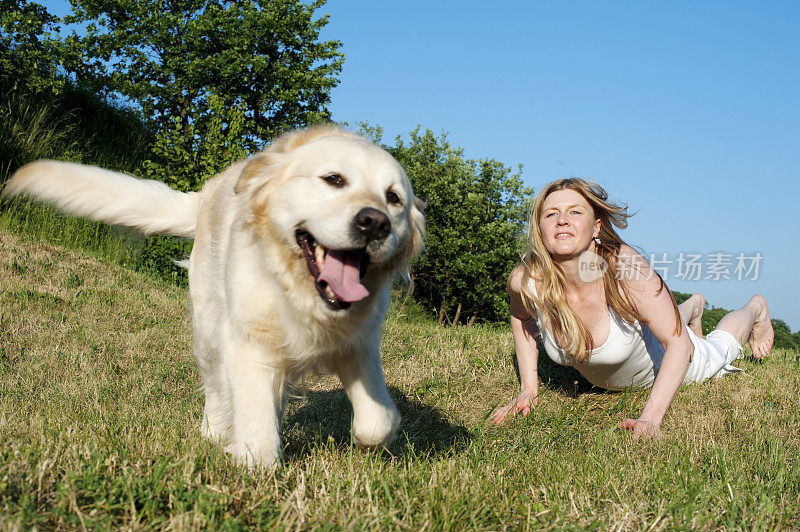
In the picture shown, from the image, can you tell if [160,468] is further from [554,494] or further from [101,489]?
[554,494]

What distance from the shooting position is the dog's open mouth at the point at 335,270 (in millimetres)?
2648

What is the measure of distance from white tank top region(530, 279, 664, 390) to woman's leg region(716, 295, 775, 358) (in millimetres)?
1697

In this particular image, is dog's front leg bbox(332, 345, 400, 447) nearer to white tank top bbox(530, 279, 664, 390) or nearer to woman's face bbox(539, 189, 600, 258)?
woman's face bbox(539, 189, 600, 258)

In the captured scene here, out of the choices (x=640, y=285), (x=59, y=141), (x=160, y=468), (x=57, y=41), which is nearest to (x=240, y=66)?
(x=57, y=41)

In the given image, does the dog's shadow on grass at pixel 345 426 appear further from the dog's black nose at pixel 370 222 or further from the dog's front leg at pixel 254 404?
→ the dog's black nose at pixel 370 222

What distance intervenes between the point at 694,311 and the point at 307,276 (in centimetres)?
457

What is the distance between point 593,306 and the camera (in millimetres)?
4727

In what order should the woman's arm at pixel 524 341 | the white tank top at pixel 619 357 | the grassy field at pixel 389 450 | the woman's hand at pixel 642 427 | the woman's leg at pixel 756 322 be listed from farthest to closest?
the woman's leg at pixel 756 322, the woman's arm at pixel 524 341, the white tank top at pixel 619 357, the woman's hand at pixel 642 427, the grassy field at pixel 389 450

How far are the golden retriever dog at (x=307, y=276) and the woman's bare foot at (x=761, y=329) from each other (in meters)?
4.92

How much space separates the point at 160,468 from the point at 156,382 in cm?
293

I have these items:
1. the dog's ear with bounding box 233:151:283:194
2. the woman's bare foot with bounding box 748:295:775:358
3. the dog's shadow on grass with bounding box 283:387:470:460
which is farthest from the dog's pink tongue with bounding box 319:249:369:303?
the woman's bare foot with bounding box 748:295:775:358

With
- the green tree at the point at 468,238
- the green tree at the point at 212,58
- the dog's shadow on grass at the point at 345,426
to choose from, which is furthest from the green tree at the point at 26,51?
the dog's shadow on grass at the point at 345,426

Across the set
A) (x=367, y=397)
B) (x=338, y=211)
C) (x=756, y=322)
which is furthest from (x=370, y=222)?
(x=756, y=322)

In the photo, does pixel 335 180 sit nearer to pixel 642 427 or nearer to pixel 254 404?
pixel 254 404
